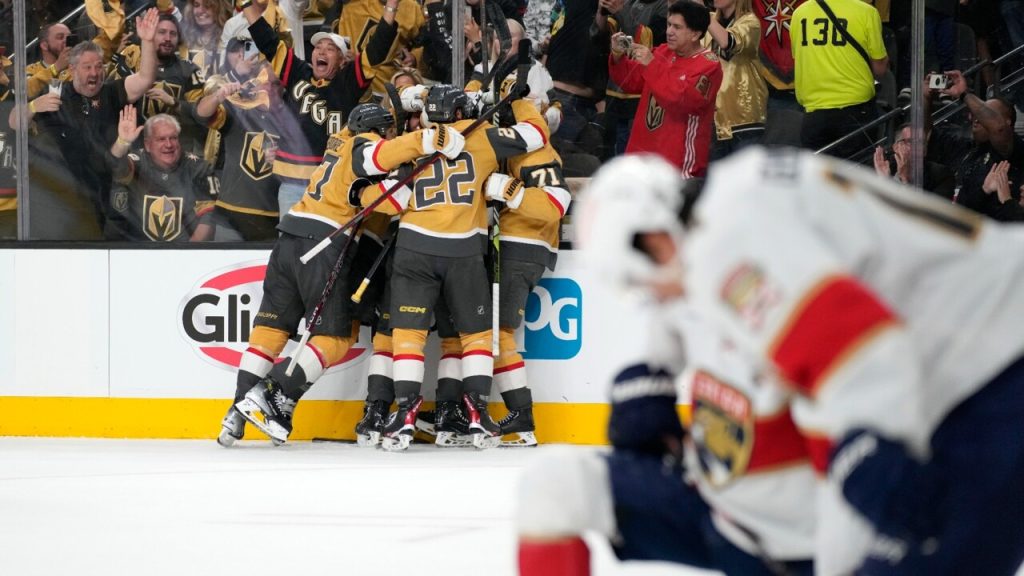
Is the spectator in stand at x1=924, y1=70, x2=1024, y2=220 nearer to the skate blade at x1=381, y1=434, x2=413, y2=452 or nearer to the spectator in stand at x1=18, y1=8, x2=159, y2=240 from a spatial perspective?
the skate blade at x1=381, y1=434, x2=413, y2=452

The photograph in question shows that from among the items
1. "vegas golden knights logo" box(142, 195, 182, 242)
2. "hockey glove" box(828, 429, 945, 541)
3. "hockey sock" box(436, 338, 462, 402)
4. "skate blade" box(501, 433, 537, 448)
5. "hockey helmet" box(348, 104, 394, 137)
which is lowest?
"skate blade" box(501, 433, 537, 448)

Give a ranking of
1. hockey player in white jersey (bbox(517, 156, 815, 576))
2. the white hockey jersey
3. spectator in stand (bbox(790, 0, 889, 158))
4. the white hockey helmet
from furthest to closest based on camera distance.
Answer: spectator in stand (bbox(790, 0, 889, 158)), hockey player in white jersey (bbox(517, 156, 815, 576)), the white hockey helmet, the white hockey jersey

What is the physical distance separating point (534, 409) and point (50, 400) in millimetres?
2251

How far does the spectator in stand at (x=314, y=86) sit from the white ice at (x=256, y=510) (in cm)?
134

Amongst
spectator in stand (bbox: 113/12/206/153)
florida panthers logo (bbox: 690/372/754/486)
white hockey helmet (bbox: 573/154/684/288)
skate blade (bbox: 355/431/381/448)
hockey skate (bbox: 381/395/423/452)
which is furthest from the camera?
spectator in stand (bbox: 113/12/206/153)

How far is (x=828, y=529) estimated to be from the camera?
1.48 m

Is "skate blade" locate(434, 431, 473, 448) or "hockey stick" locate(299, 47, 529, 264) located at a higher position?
"hockey stick" locate(299, 47, 529, 264)

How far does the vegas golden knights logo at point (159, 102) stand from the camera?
6645 millimetres

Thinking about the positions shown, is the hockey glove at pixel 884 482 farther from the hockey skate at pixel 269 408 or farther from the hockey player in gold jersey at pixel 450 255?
the hockey skate at pixel 269 408

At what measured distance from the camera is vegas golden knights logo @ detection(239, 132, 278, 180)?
A: 658 centimetres

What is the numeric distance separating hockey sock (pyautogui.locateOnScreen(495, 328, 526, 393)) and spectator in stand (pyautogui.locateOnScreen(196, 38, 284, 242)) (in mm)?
1396

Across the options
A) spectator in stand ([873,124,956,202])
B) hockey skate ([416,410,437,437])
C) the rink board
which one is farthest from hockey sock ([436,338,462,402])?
spectator in stand ([873,124,956,202])

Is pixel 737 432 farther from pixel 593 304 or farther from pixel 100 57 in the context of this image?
pixel 100 57

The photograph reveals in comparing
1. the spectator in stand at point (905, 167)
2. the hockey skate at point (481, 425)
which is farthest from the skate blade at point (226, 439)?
the spectator in stand at point (905, 167)
